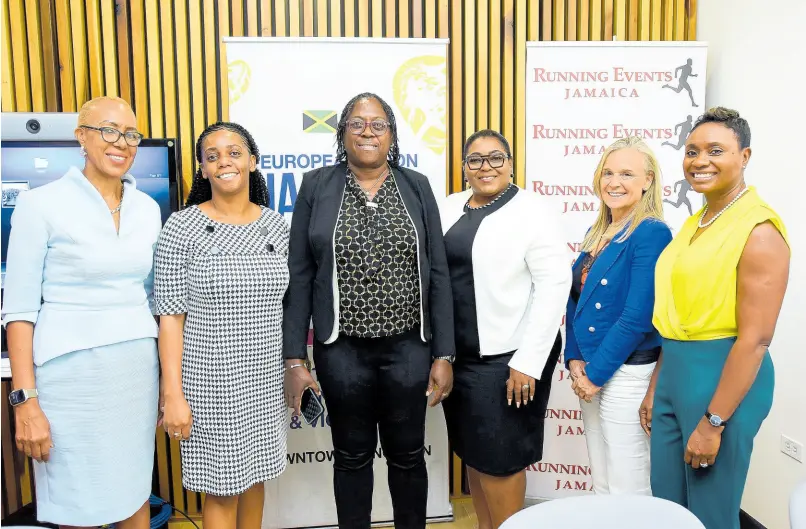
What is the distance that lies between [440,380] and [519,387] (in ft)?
1.03

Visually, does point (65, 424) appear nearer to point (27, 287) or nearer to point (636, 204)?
point (27, 287)

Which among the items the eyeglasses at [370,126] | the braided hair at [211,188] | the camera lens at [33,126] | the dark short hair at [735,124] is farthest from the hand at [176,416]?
the dark short hair at [735,124]

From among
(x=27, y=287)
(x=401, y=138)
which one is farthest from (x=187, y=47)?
(x=27, y=287)

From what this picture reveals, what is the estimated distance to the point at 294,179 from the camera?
2830 mm

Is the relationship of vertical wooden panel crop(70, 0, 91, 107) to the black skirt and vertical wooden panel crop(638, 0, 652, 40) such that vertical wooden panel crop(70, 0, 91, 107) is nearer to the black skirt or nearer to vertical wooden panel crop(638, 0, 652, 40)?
the black skirt

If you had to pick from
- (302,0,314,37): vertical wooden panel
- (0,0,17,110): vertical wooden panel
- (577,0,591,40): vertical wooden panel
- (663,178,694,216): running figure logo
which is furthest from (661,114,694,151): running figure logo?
(0,0,17,110): vertical wooden panel

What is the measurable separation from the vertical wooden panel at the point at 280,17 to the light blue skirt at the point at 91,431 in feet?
6.57

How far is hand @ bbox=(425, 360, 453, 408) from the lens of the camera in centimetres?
215

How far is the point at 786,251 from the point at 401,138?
1.84m

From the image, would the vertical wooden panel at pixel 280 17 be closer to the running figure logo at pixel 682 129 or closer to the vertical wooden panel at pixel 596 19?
the vertical wooden panel at pixel 596 19

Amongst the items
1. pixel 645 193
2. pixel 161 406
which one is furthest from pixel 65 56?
pixel 645 193

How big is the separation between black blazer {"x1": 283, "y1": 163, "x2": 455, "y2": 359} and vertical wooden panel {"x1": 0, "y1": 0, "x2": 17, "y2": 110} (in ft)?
6.78

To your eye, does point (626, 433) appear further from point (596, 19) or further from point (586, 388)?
point (596, 19)

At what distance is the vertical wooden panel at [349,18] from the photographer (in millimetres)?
3102
